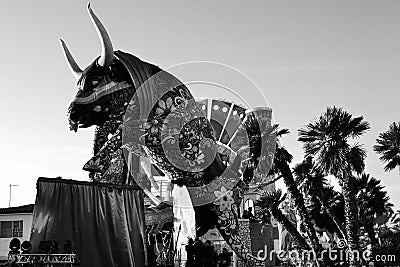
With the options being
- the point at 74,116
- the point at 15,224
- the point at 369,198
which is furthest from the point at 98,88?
the point at 369,198

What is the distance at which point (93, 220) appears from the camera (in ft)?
39.5

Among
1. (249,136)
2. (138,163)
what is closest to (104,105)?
(138,163)

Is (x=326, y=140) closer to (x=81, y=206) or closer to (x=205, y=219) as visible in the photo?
(x=205, y=219)

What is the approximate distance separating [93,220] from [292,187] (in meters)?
16.0

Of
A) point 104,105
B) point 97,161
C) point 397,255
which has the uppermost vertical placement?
point 104,105

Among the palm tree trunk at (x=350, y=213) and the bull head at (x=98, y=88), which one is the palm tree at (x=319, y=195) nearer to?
the palm tree trunk at (x=350, y=213)

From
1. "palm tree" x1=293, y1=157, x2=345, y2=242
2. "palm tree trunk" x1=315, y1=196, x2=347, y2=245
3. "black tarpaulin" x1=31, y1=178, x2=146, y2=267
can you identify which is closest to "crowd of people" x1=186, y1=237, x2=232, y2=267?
"black tarpaulin" x1=31, y1=178, x2=146, y2=267

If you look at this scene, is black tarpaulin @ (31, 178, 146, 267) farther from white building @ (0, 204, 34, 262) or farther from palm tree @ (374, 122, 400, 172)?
palm tree @ (374, 122, 400, 172)

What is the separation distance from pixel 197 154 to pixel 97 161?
2.20 meters

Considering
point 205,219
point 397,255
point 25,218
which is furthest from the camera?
point 397,255

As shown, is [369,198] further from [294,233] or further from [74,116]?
[74,116]

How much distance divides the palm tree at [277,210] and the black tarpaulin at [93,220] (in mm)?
15824

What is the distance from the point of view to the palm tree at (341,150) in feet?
82.4

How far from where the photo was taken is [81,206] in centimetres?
1189
